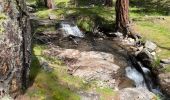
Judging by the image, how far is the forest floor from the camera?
10.3 meters

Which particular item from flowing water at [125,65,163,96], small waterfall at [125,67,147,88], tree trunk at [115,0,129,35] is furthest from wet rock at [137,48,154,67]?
tree trunk at [115,0,129,35]

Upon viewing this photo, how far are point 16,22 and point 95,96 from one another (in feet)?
12.0

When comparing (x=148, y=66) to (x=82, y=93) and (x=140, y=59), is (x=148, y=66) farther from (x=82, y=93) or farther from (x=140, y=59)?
(x=82, y=93)

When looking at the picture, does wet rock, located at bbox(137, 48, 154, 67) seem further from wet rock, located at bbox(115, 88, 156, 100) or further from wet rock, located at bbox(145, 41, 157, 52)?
wet rock, located at bbox(115, 88, 156, 100)

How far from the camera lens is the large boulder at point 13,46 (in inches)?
322

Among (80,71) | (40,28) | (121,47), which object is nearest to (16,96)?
(80,71)

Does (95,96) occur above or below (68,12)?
below

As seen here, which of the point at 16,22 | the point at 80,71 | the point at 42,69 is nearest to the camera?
the point at 16,22

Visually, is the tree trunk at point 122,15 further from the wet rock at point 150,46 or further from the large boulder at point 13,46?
the large boulder at point 13,46

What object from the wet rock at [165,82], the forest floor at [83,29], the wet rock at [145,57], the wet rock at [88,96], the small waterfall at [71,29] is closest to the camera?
the forest floor at [83,29]

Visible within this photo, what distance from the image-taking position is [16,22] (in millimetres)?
8680

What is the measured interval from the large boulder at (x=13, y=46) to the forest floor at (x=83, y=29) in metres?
0.91

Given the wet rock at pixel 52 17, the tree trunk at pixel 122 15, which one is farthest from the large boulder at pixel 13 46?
the wet rock at pixel 52 17

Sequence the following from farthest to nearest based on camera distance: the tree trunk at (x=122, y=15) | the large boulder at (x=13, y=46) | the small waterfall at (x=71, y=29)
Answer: the small waterfall at (x=71, y=29) → the tree trunk at (x=122, y=15) → the large boulder at (x=13, y=46)
